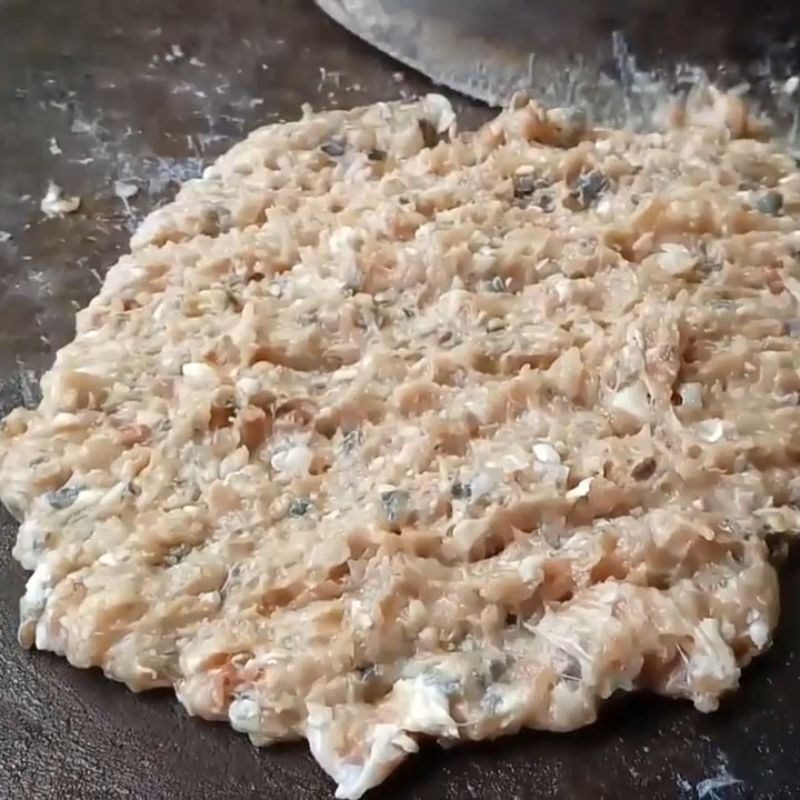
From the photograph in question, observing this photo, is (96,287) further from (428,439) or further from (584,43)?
(584,43)

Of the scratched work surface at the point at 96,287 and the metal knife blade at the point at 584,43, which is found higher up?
the metal knife blade at the point at 584,43

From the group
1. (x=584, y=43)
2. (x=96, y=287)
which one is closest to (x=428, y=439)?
(x=96, y=287)

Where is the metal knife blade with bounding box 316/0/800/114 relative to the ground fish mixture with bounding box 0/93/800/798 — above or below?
above

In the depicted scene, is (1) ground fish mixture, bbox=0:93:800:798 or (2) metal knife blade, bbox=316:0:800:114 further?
(2) metal knife blade, bbox=316:0:800:114

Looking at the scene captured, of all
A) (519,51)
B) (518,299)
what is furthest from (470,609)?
(519,51)

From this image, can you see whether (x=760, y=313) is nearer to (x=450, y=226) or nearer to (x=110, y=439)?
(x=450, y=226)
